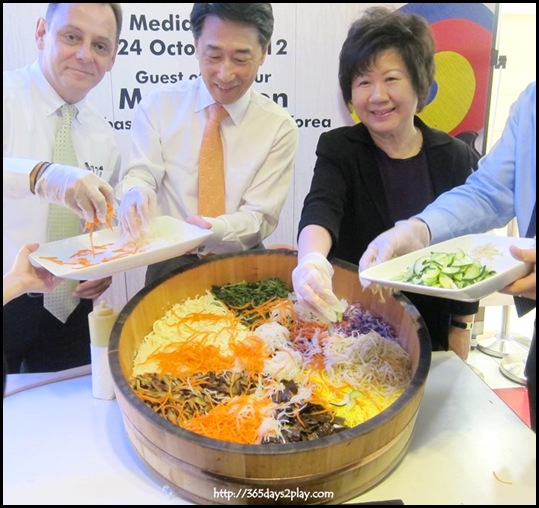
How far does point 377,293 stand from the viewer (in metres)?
1.57

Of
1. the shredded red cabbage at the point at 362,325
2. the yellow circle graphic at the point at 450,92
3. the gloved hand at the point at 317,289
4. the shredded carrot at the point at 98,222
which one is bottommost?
the shredded red cabbage at the point at 362,325

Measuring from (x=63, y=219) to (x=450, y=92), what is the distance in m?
1.65

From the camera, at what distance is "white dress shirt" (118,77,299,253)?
1.87 metres

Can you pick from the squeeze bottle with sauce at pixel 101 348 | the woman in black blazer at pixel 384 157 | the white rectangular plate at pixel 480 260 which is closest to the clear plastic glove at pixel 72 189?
the squeeze bottle with sauce at pixel 101 348

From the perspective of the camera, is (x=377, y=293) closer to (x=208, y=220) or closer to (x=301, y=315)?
(x=301, y=315)

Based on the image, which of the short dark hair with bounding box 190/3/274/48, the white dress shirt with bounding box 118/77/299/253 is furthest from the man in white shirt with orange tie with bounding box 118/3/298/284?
the short dark hair with bounding box 190/3/274/48

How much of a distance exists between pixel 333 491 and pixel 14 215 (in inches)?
51.0

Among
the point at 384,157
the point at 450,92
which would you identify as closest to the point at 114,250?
the point at 384,157

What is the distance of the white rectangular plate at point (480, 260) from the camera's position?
1134mm

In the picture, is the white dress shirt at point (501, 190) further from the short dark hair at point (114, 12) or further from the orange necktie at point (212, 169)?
the short dark hair at point (114, 12)

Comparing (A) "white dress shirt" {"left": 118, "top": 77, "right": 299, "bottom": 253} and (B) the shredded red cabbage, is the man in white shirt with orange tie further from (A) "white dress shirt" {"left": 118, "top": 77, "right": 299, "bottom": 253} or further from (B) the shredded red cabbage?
(B) the shredded red cabbage

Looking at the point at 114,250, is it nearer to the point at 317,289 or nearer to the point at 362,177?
the point at 317,289

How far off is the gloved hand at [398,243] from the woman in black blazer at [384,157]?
0.17 m

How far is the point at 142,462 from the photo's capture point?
3.76 ft
